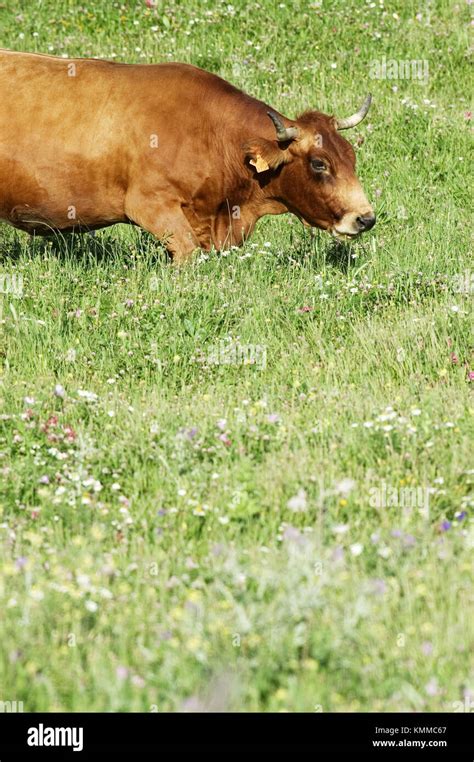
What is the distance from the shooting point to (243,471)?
5.23 m

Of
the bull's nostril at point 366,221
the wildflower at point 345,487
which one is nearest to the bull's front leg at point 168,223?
the bull's nostril at point 366,221

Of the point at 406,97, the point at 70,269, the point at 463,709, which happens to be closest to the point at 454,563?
the point at 463,709

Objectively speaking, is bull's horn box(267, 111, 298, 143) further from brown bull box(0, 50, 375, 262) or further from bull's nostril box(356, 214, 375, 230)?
bull's nostril box(356, 214, 375, 230)

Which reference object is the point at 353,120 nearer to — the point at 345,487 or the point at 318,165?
the point at 318,165

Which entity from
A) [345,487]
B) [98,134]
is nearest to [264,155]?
[98,134]

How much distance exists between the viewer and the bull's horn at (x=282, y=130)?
28.0ft

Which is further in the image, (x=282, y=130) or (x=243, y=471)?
(x=282, y=130)

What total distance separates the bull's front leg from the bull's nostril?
1303 mm

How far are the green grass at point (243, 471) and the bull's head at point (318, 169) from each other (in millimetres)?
341

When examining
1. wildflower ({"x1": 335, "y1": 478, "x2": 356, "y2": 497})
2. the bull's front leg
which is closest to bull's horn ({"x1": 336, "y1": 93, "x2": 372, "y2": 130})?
the bull's front leg

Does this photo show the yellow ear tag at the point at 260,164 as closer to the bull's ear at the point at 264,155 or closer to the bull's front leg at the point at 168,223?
the bull's ear at the point at 264,155

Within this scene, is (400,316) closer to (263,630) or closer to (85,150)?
(85,150)

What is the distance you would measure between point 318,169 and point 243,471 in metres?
4.11

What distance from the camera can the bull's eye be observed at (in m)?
8.68
